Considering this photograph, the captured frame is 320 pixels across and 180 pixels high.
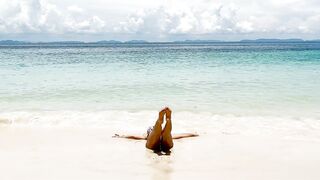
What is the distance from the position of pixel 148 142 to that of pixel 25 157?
2.42 meters

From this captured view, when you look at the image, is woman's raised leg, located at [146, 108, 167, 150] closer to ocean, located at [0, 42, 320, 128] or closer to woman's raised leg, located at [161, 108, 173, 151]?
woman's raised leg, located at [161, 108, 173, 151]

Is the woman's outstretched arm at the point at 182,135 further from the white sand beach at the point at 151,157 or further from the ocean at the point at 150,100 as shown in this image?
the ocean at the point at 150,100

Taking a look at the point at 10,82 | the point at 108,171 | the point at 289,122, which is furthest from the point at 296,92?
the point at 10,82

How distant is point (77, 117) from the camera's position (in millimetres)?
12070

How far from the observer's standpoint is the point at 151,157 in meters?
7.53

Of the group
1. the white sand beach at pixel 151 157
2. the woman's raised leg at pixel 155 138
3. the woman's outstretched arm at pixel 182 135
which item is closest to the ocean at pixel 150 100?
the woman's outstretched arm at pixel 182 135

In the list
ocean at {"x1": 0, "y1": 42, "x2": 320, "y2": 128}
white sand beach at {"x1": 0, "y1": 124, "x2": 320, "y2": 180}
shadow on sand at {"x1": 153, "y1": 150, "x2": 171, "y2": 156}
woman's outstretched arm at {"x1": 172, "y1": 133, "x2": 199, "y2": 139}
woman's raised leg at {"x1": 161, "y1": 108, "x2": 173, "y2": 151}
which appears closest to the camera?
white sand beach at {"x1": 0, "y1": 124, "x2": 320, "y2": 180}

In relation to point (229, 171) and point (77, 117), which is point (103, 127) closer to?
point (77, 117)

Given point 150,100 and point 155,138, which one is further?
point 150,100

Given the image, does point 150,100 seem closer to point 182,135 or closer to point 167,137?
point 182,135

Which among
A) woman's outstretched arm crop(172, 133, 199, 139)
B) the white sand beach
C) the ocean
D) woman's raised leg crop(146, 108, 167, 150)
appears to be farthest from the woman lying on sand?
the ocean

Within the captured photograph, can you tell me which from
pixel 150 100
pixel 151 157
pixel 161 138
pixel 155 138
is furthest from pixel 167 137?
pixel 150 100

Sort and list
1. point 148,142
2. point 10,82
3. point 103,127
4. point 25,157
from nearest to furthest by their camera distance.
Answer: point 25,157 → point 148,142 → point 103,127 → point 10,82

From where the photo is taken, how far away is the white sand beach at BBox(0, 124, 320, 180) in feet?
21.0
